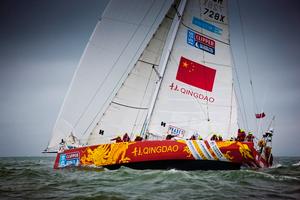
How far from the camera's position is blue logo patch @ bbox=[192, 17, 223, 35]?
682 inches

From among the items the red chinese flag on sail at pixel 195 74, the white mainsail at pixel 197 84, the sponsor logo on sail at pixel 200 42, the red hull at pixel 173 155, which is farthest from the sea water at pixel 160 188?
the sponsor logo on sail at pixel 200 42

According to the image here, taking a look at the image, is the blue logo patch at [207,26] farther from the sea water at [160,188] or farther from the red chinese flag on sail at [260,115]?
the sea water at [160,188]

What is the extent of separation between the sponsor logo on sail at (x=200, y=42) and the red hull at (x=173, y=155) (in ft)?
17.4

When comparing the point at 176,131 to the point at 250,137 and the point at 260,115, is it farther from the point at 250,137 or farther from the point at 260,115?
the point at 260,115

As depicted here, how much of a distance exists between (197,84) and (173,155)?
456 centimetres

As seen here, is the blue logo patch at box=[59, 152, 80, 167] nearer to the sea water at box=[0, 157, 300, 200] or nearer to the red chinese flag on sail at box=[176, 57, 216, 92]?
the sea water at box=[0, 157, 300, 200]

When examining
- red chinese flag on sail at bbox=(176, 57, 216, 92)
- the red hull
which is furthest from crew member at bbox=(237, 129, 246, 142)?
red chinese flag on sail at bbox=(176, 57, 216, 92)

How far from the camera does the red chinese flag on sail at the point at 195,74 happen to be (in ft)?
54.7

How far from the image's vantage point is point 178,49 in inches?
656

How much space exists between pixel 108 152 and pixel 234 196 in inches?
274

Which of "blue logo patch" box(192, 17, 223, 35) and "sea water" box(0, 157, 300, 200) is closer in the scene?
"sea water" box(0, 157, 300, 200)

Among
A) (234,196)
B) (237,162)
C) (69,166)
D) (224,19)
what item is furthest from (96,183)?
(224,19)

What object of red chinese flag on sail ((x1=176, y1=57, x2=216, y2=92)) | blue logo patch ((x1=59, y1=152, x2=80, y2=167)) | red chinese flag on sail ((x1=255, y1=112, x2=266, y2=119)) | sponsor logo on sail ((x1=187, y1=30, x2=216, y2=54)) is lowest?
blue logo patch ((x1=59, y1=152, x2=80, y2=167))

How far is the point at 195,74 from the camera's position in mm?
16953
